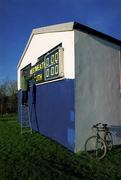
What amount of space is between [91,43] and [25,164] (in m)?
4.65

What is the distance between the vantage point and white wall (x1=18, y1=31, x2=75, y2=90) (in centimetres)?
1063

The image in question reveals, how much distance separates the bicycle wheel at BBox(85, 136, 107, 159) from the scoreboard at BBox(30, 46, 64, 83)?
260cm

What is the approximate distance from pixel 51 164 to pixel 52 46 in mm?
5823

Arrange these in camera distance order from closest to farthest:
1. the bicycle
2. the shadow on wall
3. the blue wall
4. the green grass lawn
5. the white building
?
the green grass lawn → the bicycle → the white building → the blue wall → the shadow on wall

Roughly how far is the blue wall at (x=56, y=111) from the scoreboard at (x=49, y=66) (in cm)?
31

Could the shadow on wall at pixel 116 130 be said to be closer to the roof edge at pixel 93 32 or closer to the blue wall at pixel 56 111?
the blue wall at pixel 56 111

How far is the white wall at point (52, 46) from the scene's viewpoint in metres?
10.6

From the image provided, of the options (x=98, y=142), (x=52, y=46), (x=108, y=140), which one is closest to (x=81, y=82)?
(x=98, y=142)

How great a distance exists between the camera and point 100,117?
10836mm

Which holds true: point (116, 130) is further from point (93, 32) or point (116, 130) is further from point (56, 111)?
point (93, 32)

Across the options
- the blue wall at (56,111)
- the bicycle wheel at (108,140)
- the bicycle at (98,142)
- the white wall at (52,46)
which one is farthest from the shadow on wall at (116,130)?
the white wall at (52,46)

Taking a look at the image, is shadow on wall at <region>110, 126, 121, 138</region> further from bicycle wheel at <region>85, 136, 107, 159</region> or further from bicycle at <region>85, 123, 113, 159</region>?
bicycle wheel at <region>85, 136, 107, 159</region>

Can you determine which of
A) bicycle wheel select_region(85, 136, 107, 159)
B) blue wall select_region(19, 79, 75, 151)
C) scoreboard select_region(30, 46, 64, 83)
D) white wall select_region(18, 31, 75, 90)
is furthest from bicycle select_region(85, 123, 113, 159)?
scoreboard select_region(30, 46, 64, 83)

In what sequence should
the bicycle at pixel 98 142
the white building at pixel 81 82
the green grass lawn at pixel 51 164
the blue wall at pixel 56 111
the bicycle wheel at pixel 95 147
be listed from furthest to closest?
the blue wall at pixel 56 111
the white building at pixel 81 82
the bicycle at pixel 98 142
the bicycle wheel at pixel 95 147
the green grass lawn at pixel 51 164
